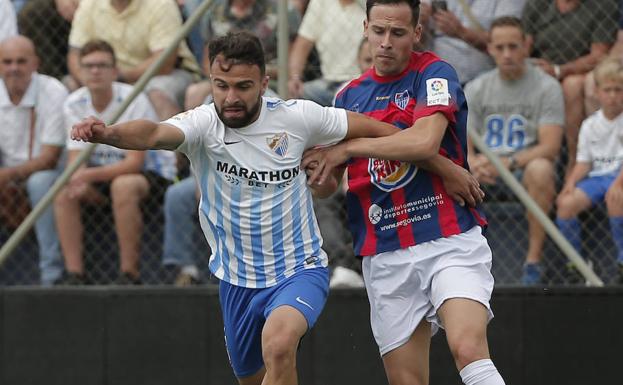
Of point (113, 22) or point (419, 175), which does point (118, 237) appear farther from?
point (419, 175)

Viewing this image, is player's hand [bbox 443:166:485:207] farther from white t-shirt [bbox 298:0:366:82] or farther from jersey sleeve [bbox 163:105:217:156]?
white t-shirt [bbox 298:0:366:82]

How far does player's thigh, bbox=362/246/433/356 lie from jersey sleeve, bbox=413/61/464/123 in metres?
0.64

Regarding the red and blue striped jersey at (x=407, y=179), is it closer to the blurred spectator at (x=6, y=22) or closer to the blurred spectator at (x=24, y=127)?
the blurred spectator at (x=24, y=127)

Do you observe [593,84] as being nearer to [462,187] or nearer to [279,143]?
[462,187]

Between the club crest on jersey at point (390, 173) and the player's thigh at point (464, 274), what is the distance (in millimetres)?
340

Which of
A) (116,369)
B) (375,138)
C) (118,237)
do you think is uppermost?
(375,138)

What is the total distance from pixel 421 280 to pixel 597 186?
89.6 inches

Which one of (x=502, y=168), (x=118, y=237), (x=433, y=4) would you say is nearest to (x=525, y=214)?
(x=502, y=168)

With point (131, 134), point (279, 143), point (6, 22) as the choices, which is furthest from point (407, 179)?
point (6, 22)

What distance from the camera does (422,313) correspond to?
5621 mm

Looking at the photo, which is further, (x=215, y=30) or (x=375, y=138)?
(x=215, y=30)

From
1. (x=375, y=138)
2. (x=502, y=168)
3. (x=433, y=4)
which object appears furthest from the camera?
(x=433, y=4)

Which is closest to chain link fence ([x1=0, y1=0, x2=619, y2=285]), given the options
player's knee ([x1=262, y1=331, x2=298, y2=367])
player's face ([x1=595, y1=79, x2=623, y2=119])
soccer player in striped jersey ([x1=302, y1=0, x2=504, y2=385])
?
player's face ([x1=595, y1=79, x2=623, y2=119])

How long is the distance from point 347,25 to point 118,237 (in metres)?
2.01
